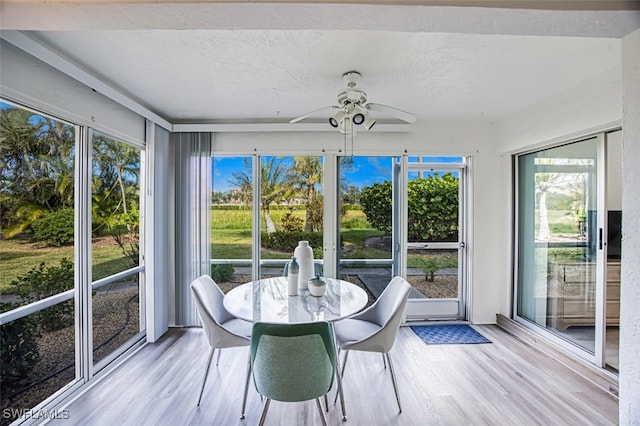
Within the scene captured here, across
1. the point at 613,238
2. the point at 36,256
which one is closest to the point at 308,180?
the point at 36,256

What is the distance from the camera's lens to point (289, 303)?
212 centimetres

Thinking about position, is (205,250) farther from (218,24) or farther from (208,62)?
(218,24)

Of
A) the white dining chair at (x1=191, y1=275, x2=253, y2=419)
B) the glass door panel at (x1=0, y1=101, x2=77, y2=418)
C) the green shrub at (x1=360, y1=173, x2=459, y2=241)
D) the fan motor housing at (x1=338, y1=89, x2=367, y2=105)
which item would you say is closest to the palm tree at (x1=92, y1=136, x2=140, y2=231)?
the glass door panel at (x1=0, y1=101, x2=77, y2=418)

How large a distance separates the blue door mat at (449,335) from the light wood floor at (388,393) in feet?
0.61

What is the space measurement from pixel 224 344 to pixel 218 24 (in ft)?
6.50

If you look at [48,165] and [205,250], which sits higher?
[48,165]

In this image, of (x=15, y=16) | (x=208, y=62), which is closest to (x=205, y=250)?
(x=208, y=62)

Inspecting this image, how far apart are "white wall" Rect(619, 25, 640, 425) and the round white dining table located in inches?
51.0

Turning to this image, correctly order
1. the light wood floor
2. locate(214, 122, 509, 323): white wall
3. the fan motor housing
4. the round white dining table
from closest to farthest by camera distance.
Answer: the round white dining table → the light wood floor → the fan motor housing → locate(214, 122, 509, 323): white wall

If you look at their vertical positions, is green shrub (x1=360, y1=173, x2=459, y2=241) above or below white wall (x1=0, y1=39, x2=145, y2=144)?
below

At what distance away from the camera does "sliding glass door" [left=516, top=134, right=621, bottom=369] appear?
8.08ft

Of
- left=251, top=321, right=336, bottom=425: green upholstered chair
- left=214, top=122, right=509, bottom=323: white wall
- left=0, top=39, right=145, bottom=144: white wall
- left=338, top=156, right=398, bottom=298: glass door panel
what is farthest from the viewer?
left=338, top=156, right=398, bottom=298: glass door panel

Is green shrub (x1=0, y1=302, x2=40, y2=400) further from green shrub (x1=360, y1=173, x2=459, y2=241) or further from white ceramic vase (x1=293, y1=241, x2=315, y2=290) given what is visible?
green shrub (x1=360, y1=173, x2=459, y2=241)

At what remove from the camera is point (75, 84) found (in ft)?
7.16
